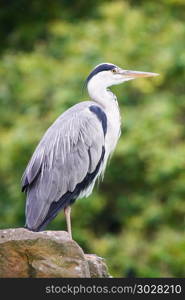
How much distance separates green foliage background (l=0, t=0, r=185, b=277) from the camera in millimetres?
13438

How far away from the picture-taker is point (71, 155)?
8.58 metres

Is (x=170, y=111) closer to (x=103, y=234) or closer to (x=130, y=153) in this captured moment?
(x=130, y=153)

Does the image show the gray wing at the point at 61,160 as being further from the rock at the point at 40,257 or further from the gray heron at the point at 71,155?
the rock at the point at 40,257

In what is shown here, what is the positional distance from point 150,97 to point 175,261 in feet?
8.54

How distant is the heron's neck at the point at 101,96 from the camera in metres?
8.95

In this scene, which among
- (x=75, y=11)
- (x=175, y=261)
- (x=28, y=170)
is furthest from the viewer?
(x=75, y=11)

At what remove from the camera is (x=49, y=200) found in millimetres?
8242

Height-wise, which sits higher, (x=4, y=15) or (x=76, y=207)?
(x=4, y=15)

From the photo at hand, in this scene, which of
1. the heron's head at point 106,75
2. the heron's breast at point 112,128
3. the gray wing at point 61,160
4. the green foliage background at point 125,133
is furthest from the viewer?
the green foliage background at point 125,133

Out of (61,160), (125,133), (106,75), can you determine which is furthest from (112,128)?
(125,133)

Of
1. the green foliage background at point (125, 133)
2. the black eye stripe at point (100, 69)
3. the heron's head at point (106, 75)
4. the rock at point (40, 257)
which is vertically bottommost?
the green foliage background at point (125, 133)

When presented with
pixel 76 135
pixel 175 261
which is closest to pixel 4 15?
pixel 175 261

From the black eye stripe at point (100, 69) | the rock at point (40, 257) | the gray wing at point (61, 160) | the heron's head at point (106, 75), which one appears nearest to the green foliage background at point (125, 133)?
the heron's head at point (106, 75)

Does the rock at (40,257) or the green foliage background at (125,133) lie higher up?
the rock at (40,257)
